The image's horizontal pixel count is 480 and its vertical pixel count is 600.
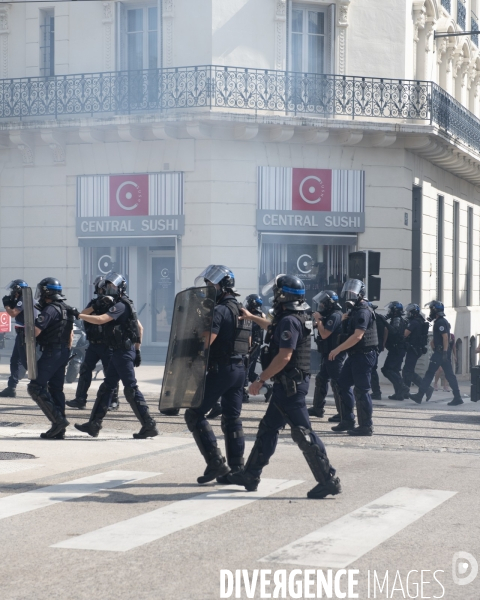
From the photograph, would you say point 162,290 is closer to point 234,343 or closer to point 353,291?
point 353,291

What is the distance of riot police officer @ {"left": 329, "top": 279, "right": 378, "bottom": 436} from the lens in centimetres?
1159

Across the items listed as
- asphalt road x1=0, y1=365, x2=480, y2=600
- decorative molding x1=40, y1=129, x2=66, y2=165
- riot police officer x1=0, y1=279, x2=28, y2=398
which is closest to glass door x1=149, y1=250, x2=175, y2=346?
decorative molding x1=40, y1=129, x2=66, y2=165

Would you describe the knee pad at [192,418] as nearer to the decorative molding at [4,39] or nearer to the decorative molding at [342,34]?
the decorative molding at [342,34]

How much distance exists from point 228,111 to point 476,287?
12.7 metres

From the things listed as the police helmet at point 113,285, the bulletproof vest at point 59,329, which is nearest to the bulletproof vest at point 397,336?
the police helmet at point 113,285

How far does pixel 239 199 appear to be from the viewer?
21469 mm

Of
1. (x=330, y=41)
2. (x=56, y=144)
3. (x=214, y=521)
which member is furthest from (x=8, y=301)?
(x=330, y=41)

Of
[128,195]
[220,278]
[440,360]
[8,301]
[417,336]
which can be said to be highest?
[128,195]

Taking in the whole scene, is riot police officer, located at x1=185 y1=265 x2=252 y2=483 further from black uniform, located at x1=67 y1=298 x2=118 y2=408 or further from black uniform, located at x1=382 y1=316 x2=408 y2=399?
black uniform, located at x1=382 y1=316 x2=408 y2=399

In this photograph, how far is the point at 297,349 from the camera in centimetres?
782

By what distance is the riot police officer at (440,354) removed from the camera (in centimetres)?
1642

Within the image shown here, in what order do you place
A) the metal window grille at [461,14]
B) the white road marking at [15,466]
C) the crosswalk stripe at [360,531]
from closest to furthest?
the crosswalk stripe at [360,531], the white road marking at [15,466], the metal window grille at [461,14]

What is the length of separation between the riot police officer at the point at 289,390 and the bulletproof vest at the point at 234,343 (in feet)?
1.03

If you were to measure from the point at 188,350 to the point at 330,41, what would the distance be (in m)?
15.6
